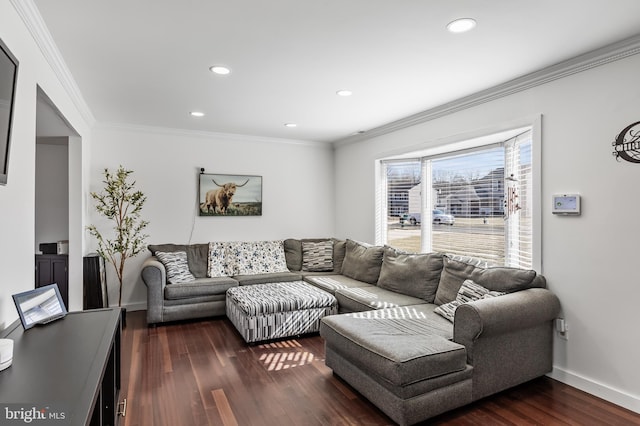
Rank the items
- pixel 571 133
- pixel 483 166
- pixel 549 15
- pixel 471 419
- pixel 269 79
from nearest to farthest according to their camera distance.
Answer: pixel 549 15 → pixel 471 419 → pixel 571 133 → pixel 269 79 → pixel 483 166

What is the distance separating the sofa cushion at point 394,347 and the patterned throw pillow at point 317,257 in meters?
2.39

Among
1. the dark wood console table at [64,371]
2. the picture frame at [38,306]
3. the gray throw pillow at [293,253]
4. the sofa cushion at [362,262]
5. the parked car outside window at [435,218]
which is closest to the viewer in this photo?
the dark wood console table at [64,371]

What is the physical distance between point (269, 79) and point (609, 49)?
2522mm

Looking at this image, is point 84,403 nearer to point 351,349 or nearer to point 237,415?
point 237,415

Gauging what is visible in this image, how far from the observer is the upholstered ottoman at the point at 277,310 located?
3.74 meters

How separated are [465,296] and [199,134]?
409 cm

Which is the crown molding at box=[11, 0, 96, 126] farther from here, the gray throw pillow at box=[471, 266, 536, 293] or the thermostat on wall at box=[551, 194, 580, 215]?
the thermostat on wall at box=[551, 194, 580, 215]

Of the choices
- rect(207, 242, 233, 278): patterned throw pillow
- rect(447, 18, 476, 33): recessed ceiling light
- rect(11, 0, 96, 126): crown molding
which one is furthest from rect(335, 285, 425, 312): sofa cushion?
rect(11, 0, 96, 126): crown molding

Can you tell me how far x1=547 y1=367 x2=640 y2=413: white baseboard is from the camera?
253 cm

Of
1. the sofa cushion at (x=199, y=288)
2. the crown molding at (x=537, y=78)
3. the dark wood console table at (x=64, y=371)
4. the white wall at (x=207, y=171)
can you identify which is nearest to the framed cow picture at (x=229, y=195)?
the white wall at (x=207, y=171)

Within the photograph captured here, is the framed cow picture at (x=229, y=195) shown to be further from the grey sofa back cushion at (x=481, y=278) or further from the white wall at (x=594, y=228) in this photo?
the white wall at (x=594, y=228)

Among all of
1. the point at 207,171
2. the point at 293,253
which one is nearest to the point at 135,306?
the point at 207,171

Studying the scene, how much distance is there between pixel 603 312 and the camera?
2691mm

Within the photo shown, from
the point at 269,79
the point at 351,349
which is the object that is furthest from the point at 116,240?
the point at 351,349
